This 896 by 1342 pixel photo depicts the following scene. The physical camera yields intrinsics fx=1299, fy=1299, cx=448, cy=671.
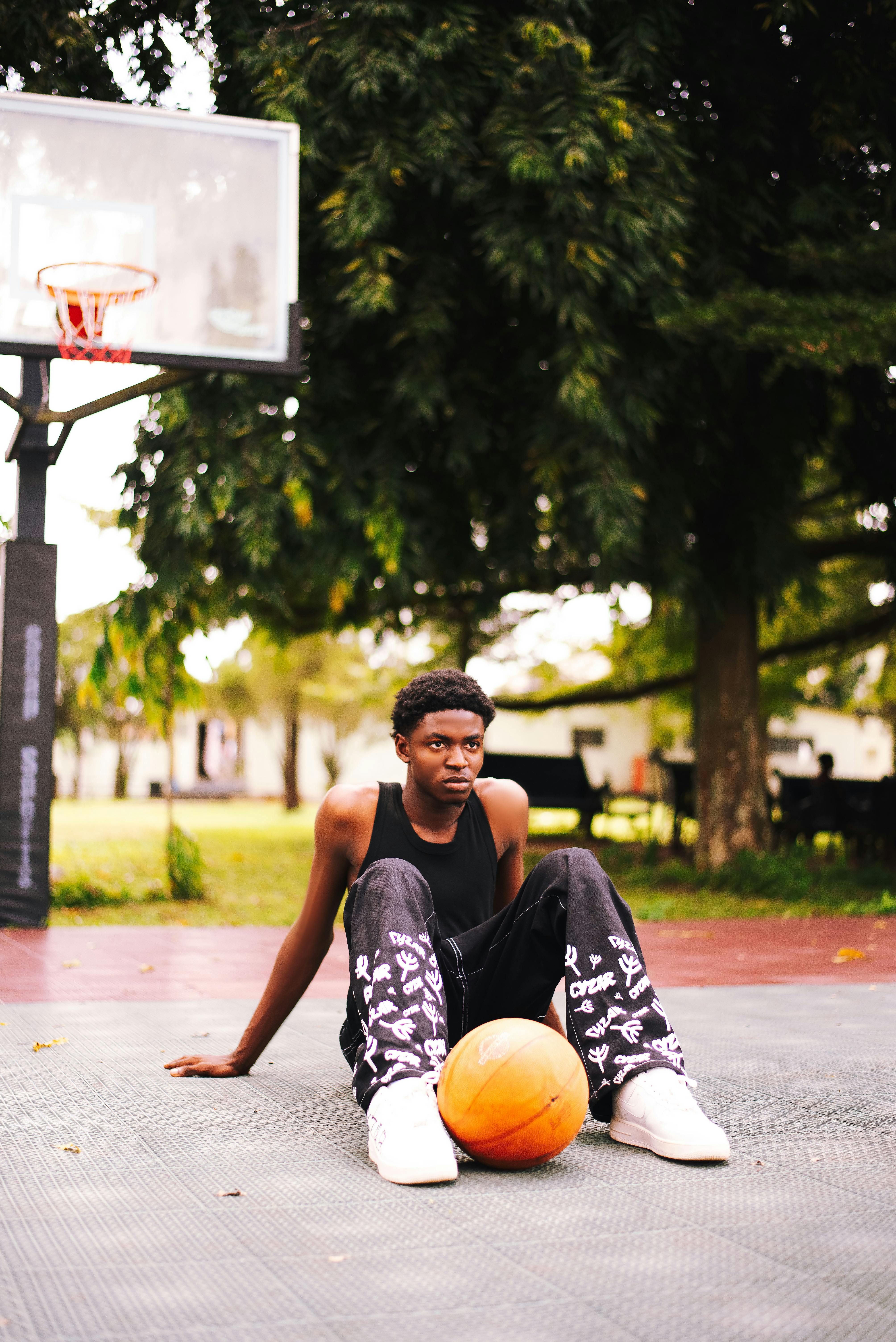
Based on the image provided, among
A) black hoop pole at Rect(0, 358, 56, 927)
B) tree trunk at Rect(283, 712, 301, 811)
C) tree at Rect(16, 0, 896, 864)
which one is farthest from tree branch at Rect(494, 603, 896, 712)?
tree trunk at Rect(283, 712, 301, 811)

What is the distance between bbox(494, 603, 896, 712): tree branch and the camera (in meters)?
16.7

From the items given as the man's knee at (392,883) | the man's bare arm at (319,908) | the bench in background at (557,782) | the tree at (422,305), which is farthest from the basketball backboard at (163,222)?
the bench in background at (557,782)

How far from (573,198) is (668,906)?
5.53 meters

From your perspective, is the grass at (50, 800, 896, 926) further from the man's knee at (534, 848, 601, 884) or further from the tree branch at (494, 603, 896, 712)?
the man's knee at (534, 848, 601, 884)

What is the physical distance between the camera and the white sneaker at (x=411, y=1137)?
10.2 feet

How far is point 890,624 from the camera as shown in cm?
1574

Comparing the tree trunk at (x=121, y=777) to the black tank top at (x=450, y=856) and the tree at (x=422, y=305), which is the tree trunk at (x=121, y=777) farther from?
the black tank top at (x=450, y=856)

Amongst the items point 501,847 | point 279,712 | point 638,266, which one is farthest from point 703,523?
point 279,712

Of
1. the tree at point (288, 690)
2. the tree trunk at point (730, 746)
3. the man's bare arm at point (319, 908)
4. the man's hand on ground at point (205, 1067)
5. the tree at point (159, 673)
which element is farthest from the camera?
the tree at point (288, 690)

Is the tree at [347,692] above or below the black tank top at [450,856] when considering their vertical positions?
above

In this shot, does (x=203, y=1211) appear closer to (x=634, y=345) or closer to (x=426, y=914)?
(x=426, y=914)

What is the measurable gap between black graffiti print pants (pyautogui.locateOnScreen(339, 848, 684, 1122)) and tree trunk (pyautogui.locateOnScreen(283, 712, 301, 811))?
3443 centimetres

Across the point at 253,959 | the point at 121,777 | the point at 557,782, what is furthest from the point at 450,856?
the point at 121,777

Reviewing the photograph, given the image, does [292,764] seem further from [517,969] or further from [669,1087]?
[669,1087]
